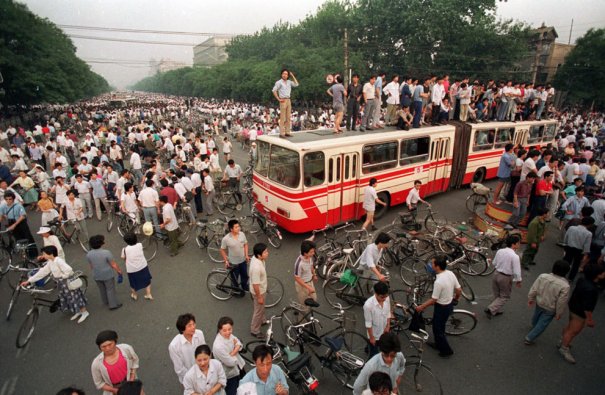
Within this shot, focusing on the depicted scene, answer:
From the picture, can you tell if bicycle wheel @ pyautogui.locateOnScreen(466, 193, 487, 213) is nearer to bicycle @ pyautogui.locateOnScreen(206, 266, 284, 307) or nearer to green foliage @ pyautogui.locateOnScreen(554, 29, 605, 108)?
bicycle @ pyautogui.locateOnScreen(206, 266, 284, 307)

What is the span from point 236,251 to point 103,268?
2.59m

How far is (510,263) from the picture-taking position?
566cm

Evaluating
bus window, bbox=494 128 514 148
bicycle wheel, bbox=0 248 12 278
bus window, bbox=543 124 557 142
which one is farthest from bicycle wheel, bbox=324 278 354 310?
bus window, bbox=543 124 557 142

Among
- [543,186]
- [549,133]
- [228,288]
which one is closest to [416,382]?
[228,288]

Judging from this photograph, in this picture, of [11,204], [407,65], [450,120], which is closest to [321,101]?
[407,65]

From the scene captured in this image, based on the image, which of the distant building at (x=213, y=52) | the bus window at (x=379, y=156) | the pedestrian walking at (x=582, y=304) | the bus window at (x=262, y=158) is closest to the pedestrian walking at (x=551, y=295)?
the pedestrian walking at (x=582, y=304)

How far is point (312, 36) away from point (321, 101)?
16.6 meters

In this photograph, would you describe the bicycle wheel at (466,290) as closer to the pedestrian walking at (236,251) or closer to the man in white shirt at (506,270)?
the man in white shirt at (506,270)

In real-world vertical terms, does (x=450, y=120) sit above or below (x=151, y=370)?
above

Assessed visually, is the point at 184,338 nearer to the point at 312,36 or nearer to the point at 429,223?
the point at 429,223

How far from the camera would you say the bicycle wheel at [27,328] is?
5676mm

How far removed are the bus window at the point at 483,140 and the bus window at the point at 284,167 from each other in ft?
28.2

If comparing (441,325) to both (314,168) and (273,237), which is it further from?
(273,237)

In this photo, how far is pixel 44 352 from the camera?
555 centimetres
